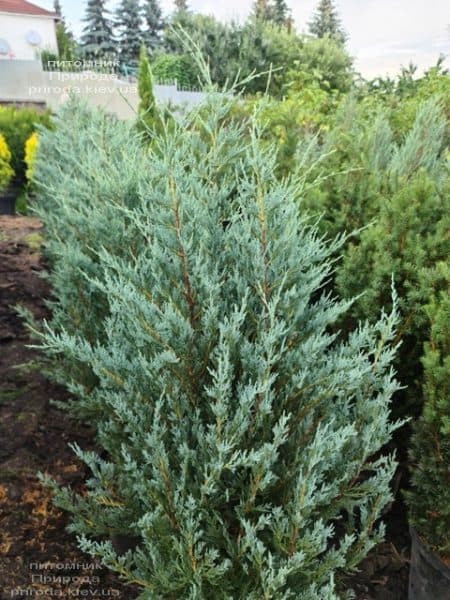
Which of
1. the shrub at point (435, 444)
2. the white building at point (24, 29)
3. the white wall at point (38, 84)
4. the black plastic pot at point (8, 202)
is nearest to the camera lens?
the shrub at point (435, 444)

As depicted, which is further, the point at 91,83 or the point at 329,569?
Answer: the point at 91,83

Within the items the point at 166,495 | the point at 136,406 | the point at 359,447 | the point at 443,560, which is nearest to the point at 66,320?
the point at 136,406

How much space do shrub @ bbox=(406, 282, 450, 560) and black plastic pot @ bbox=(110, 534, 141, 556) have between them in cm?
132

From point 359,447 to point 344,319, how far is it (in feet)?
3.50

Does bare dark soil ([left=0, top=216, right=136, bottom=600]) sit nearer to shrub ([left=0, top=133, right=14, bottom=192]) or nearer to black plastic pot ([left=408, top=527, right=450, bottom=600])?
black plastic pot ([left=408, top=527, right=450, bottom=600])

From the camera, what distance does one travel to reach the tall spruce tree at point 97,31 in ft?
160

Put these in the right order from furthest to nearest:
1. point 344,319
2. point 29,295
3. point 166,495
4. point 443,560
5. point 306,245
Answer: point 29,295 → point 344,319 → point 443,560 → point 306,245 → point 166,495

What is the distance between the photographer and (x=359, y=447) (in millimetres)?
2107

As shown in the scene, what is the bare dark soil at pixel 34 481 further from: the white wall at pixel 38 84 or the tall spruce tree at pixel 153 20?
the tall spruce tree at pixel 153 20

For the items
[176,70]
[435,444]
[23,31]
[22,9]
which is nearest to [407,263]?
[435,444]

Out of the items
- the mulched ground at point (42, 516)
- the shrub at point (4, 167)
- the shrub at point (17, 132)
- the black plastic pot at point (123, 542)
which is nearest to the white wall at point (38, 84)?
the shrub at point (17, 132)

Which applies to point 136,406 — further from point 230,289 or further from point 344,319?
point 344,319

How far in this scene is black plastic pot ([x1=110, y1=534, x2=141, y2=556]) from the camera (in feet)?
8.44

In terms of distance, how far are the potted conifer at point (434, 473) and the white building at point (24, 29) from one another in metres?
39.2
